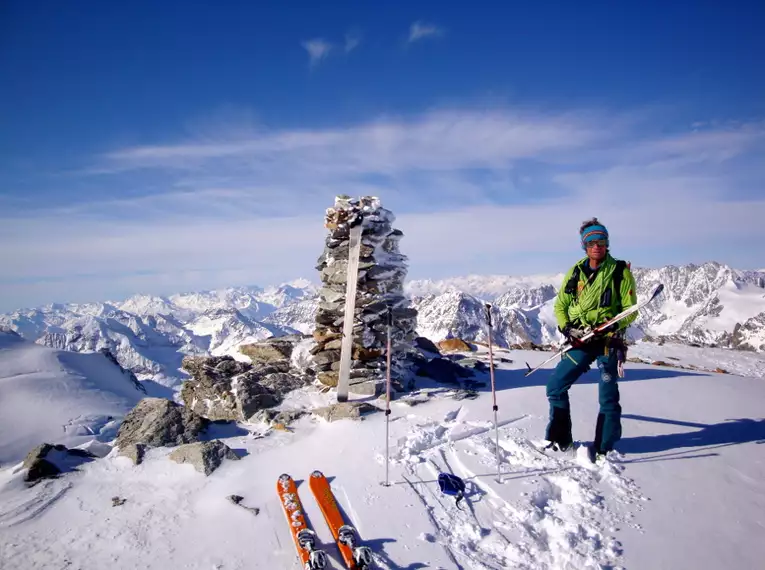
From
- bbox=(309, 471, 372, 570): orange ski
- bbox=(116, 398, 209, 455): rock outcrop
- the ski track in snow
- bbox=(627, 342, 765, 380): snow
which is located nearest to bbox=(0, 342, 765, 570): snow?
the ski track in snow

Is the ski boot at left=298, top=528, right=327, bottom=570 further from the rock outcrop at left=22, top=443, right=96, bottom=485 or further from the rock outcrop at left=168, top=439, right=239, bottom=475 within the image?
the rock outcrop at left=22, top=443, right=96, bottom=485

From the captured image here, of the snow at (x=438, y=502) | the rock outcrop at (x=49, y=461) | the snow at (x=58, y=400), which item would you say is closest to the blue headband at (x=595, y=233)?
the snow at (x=438, y=502)

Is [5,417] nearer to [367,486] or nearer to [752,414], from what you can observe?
[367,486]

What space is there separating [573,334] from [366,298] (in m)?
6.33

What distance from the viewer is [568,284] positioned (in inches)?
295

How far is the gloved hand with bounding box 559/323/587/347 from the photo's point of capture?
7.19 m

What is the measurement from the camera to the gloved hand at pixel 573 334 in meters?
7.19

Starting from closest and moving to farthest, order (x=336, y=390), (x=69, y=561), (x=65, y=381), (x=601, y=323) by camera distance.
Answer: (x=69, y=561), (x=601, y=323), (x=336, y=390), (x=65, y=381)

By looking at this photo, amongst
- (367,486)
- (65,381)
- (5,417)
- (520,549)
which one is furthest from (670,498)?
(65,381)

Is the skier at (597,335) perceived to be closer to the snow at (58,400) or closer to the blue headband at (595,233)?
the blue headband at (595,233)

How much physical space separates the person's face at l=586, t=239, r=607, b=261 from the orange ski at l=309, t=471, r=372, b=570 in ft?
18.3

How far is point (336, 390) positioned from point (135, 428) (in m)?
4.98

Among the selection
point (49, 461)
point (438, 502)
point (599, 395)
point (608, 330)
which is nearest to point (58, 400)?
point (49, 461)

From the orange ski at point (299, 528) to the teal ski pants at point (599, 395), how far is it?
4490 millimetres
